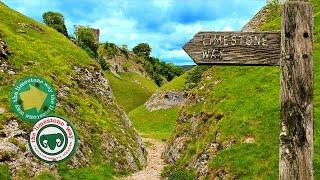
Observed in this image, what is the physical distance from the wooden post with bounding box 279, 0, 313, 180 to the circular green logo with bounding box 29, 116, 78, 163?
604cm

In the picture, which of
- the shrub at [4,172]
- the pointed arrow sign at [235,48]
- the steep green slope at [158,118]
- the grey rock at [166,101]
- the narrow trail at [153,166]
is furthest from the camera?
the grey rock at [166,101]

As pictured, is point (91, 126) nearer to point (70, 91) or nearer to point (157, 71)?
point (70, 91)

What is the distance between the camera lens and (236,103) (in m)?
33.3

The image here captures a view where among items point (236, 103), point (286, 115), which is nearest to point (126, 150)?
point (236, 103)

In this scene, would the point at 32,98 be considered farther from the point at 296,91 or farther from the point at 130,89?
the point at 130,89

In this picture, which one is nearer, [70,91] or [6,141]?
[6,141]

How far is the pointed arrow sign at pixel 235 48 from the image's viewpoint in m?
9.77

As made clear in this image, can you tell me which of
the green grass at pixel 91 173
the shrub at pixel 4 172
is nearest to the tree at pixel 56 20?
the green grass at pixel 91 173

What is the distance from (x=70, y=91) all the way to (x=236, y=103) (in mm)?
15899

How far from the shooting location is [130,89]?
456ft

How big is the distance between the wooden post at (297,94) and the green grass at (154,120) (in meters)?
66.4

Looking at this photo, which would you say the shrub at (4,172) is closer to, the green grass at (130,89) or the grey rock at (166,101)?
the grey rock at (166,101)

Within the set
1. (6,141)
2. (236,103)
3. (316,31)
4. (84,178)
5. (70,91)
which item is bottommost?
(84,178)

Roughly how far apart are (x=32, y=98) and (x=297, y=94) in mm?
7430
